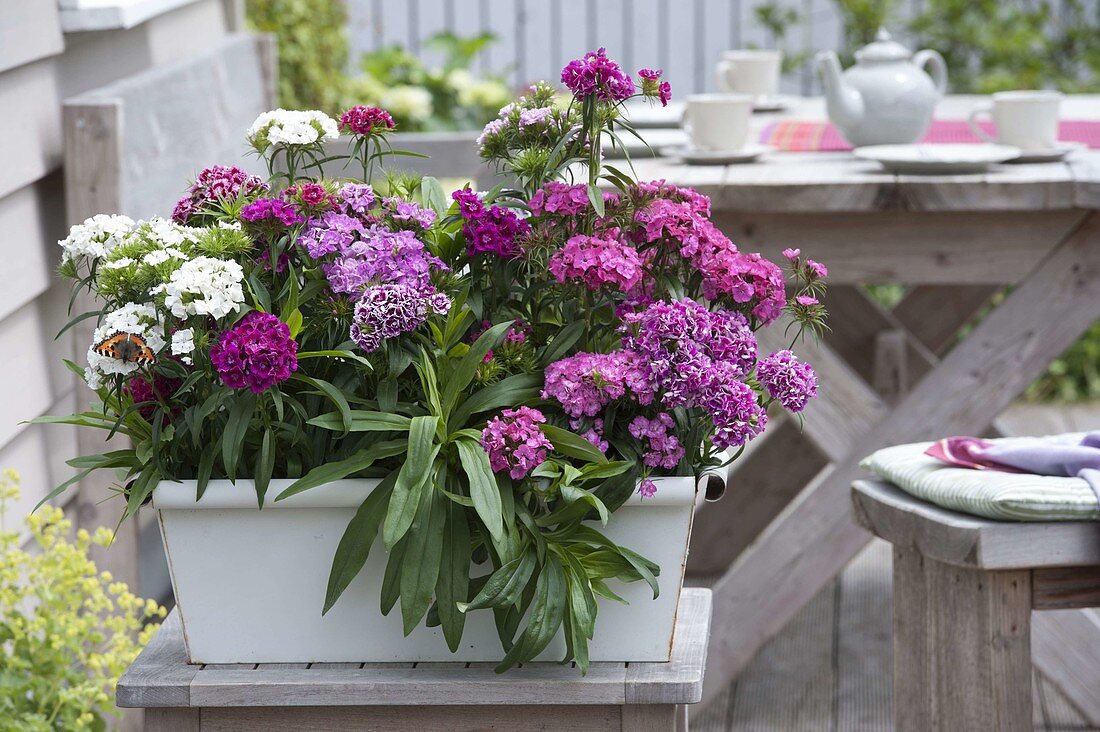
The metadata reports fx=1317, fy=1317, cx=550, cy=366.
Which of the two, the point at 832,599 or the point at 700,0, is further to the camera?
the point at 700,0

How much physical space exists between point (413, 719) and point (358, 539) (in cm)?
17

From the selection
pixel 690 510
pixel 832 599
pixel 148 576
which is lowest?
pixel 832 599

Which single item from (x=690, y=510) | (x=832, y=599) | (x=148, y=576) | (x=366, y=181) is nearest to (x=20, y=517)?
(x=148, y=576)

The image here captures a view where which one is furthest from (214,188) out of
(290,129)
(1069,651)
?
(1069,651)

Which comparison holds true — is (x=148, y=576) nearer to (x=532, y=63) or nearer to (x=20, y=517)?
(x=20, y=517)

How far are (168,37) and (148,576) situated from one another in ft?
3.72

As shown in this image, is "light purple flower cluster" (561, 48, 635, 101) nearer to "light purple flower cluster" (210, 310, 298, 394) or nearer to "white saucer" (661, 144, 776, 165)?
"light purple flower cluster" (210, 310, 298, 394)

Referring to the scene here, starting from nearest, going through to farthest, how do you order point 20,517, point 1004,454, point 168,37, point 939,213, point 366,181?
1. point 366,181
2. point 1004,454
3. point 20,517
4. point 939,213
5. point 168,37

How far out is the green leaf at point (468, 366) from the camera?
1029mm

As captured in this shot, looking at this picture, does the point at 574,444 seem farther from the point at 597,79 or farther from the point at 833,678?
the point at 833,678

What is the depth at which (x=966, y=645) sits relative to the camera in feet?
4.98

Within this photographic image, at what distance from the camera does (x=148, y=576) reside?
2.59 m

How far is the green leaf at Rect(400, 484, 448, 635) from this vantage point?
1.00 meters

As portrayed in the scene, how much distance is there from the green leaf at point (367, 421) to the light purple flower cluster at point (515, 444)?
0.07 meters
